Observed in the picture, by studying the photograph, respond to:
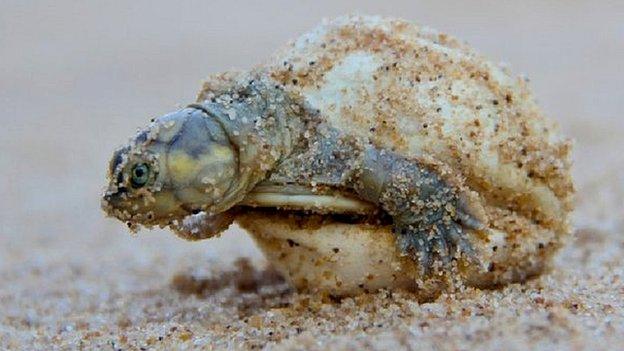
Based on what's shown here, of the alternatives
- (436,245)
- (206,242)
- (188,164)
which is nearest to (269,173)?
(188,164)

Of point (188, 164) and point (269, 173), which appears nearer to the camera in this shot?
point (188, 164)

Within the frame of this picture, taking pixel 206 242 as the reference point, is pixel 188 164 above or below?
below

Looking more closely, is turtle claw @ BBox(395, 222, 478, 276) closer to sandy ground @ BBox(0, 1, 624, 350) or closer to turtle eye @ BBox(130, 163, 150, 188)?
sandy ground @ BBox(0, 1, 624, 350)

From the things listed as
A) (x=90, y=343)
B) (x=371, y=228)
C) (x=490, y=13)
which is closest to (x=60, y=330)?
(x=90, y=343)

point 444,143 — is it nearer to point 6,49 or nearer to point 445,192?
point 445,192

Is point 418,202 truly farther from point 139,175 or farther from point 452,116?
point 139,175

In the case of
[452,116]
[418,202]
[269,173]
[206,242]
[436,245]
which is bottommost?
[436,245]

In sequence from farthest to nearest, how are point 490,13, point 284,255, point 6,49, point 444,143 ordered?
point 490,13 < point 6,49 < point 284,255 < point 444,143
